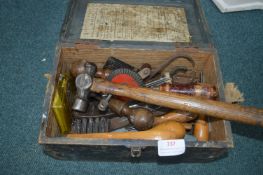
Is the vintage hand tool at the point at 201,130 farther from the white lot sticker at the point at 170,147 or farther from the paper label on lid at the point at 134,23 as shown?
the paper label on lid at the point at 134,23

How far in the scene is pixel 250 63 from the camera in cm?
150

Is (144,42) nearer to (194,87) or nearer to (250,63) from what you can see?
(194,87)

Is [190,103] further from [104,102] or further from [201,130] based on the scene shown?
[104,102]

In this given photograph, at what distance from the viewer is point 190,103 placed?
0.82 m

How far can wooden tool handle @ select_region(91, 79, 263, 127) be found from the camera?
2.61 ft

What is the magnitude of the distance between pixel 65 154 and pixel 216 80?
0.56m

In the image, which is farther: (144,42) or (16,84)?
(16,84)

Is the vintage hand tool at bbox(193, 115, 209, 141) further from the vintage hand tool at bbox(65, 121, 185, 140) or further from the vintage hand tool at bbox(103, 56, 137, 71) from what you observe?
the vintage hand tool at bbox(103, 56, 137, 71)

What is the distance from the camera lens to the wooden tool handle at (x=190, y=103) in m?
0.80

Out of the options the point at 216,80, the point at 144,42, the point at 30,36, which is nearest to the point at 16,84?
the point at 30,36

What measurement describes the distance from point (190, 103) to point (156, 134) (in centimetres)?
13

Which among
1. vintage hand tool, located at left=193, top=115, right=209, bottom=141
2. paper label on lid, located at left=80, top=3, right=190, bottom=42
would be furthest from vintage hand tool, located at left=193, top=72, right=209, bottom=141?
paper label on lid, located at left=80, top=3, right=190, bottom=42

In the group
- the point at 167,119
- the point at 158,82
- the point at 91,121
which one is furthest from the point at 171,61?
the point at 91,121

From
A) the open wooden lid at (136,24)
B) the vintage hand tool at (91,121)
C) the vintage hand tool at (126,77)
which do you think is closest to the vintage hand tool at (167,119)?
the vintage hand tool at (91,121)
